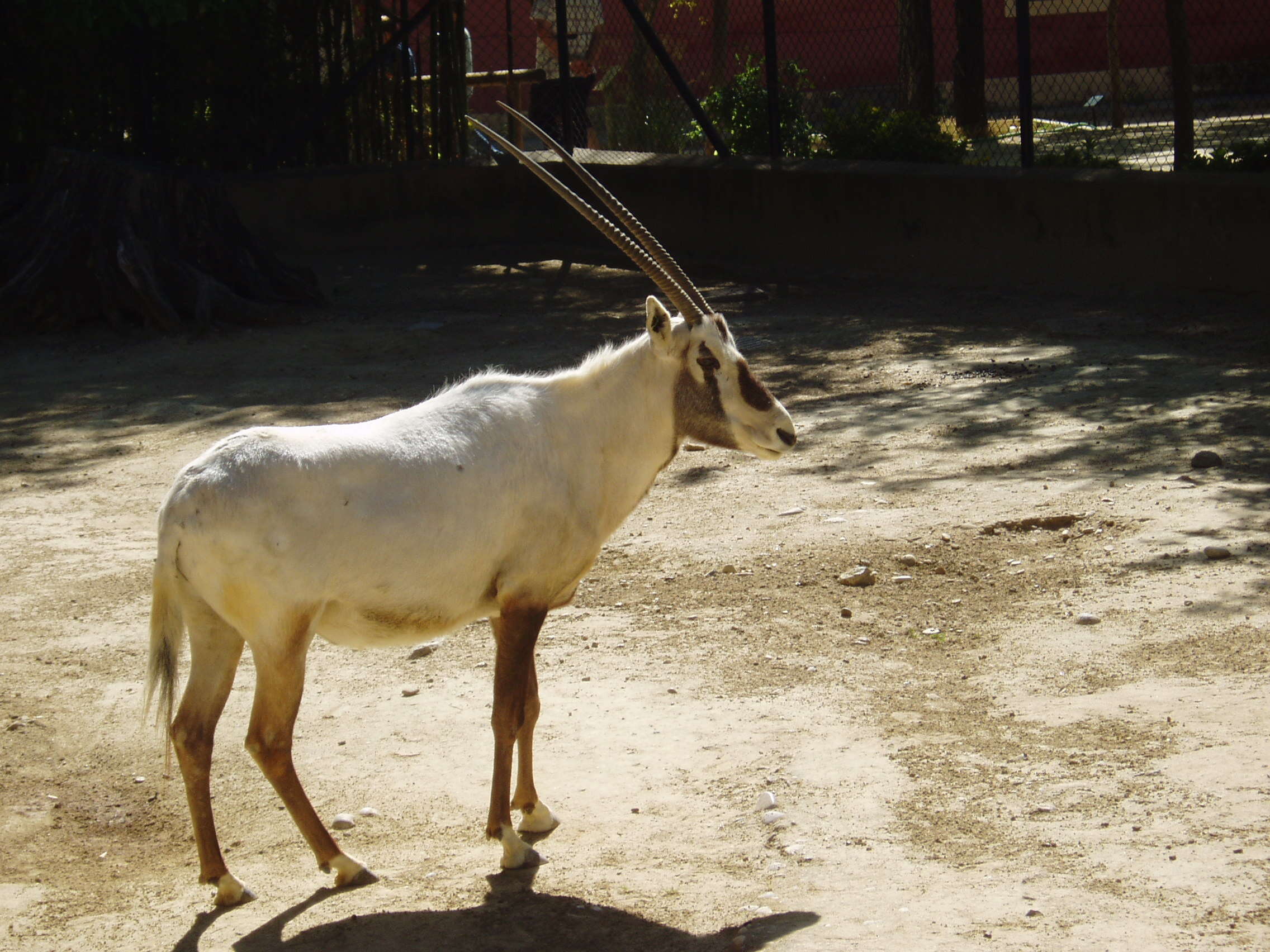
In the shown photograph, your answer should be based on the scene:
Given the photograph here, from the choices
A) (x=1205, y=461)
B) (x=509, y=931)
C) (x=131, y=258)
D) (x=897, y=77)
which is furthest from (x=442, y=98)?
(x=509, y=931)

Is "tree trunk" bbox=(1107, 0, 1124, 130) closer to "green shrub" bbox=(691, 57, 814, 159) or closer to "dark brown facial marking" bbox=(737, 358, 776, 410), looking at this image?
"green shrub" bbox=(691, 57, 814, 159)

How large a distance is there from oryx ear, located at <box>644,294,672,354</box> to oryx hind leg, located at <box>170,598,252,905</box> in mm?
1584

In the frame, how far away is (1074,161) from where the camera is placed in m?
12.1

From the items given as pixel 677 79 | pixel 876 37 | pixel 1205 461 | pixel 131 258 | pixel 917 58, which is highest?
pixel 876 37

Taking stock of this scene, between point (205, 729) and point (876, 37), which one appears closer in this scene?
point (205, 729)

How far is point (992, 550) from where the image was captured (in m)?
6.54

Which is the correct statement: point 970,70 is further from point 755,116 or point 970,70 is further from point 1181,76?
point 1181,76

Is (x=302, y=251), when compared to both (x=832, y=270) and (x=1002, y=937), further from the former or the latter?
(x=1002, y=937)

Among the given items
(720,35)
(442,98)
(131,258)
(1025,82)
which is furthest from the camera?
(720,35)

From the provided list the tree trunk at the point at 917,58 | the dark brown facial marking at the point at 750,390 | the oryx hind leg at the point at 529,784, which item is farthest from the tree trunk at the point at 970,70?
the oryx hind leg at the point at 529,784

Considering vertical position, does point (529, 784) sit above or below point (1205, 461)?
below

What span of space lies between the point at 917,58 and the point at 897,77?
2.50 metres

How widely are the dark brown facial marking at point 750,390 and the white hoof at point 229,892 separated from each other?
2.16 meters

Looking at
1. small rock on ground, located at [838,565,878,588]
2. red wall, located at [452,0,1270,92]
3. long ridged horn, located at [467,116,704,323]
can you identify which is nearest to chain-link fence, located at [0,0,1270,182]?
red wall, located at [452,0,1270,92]
